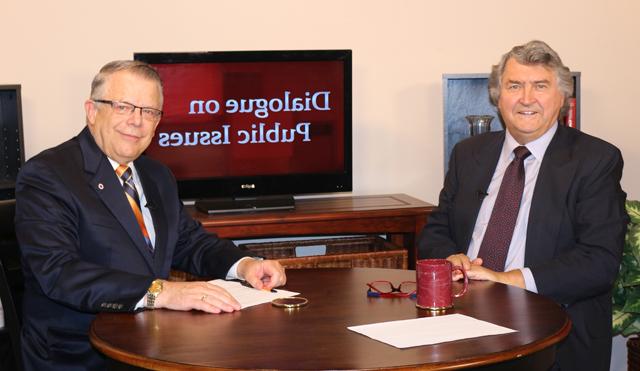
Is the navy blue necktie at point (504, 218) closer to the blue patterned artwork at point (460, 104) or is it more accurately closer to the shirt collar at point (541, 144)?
the shirt collar at point (541, 144)

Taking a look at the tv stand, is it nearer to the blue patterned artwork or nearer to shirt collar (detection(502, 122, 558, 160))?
the blue patterned artwork

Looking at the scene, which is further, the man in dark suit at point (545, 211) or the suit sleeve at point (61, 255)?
the man in dark suit at point (545, 211)

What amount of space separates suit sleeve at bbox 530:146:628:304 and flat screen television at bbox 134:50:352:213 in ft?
4.59

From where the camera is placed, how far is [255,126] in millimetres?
4191

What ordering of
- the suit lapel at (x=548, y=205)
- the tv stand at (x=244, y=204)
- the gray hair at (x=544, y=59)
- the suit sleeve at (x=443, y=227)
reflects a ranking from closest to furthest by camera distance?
the suit lapel at (x=548, y=205) < the gray hair at (x=544, y=59) < the suit sleeve at (x=443, y=227) < the tv stand at (x=244, y=204)

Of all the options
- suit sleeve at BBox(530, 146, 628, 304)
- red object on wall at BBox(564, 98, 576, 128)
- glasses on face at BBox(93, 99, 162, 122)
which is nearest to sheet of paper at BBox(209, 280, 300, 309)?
glasses on face at BBox(93, 99, 162, 122)

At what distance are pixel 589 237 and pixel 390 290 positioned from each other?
76cm

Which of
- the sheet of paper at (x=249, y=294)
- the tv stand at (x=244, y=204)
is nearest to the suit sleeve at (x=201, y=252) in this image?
the sheet of paper at (x=249, y=294)

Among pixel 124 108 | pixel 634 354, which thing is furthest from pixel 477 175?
pixel 634 354

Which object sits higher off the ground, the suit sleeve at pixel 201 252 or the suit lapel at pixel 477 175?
the suit lapel at pixel 477 175

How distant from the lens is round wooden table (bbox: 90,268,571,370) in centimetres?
200

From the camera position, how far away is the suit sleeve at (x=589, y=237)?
9.65ft

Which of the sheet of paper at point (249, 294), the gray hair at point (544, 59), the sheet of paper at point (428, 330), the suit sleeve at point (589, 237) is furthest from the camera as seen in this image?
the gray hair at point (544, 59)

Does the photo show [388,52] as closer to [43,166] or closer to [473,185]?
[473,185]
